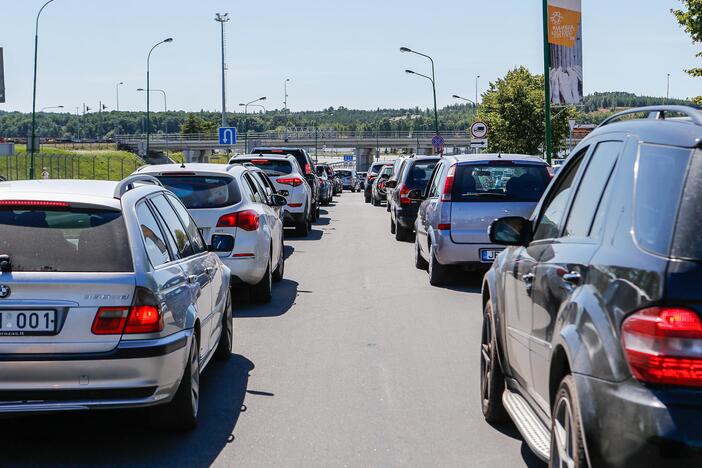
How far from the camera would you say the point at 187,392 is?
21.0 ft

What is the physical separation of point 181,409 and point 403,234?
1667 centimetres

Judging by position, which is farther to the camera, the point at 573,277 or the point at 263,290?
the point at 263,290

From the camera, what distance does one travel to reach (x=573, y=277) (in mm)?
4359

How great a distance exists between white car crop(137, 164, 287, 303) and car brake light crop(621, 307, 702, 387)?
8.85 meters

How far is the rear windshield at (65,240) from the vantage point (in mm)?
5871

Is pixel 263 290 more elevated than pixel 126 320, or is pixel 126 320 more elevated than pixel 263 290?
pixel 126 320

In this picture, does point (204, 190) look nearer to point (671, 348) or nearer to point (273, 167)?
point (671, 348)

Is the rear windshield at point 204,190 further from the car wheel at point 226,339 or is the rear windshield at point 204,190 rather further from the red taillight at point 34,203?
the red taillight at point 34,203

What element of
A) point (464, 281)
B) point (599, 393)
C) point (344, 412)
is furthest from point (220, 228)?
point (599, 393)

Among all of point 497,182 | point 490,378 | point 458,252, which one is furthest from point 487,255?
point 490,378

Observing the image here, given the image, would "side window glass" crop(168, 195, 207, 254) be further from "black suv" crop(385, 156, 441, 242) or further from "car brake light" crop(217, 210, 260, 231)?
"black suv" crop(385, 156, 441, 242)

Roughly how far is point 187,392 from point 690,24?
84.6ft

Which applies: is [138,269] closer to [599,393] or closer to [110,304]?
[110,304]

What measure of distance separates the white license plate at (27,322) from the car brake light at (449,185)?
28.7 feet
